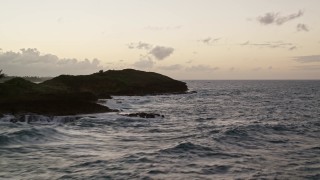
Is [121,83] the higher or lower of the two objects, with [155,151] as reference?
higher

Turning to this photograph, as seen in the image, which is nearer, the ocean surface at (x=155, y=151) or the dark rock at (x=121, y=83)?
the ocean surface at (x=155, y=151)

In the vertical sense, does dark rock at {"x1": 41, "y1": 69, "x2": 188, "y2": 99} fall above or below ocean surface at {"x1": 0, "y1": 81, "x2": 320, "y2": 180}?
above

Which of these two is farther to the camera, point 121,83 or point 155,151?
point 121,83

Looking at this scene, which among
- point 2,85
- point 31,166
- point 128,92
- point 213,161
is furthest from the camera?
point 128,92

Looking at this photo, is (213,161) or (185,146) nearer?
(213,161)

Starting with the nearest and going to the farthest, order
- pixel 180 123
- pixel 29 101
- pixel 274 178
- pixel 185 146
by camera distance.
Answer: pixel 274 178 → pixel 185 146 → pixel 180 123 → pixel 29 101

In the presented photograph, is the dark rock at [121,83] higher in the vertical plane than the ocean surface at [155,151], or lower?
higher

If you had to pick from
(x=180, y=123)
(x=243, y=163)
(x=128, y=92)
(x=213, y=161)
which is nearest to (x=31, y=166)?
(x=213, y=161)

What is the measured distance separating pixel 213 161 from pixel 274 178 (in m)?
4.57

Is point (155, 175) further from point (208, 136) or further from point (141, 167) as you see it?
point (208, 136)

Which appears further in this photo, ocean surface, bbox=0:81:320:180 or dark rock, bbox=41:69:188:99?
dark rock, bbox=41:69:188:99

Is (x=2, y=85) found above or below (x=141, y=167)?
above

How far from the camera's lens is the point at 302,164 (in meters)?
22.7

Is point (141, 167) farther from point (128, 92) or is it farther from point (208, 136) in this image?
point (128, 92)
